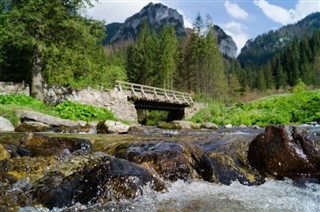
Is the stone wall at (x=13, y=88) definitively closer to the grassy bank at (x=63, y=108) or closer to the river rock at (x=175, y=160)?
the grassy bank at (x=63, y=108)

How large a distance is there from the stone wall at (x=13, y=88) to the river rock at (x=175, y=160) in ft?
48.6

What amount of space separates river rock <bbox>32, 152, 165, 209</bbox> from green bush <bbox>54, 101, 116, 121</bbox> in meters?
12.7

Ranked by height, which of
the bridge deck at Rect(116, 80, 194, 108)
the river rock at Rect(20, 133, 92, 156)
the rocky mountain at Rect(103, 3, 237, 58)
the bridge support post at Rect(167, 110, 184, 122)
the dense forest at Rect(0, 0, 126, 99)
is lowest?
the bridge support post at Rect(167, 110, 184, 122)

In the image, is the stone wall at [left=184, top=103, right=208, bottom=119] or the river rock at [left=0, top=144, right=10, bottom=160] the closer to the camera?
the river rock at [left=0, top=144, right=10, bottom=160]

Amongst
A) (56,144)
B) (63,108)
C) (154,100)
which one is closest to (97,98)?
(63,108)

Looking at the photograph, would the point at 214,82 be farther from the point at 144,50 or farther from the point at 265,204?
the point at 265,204

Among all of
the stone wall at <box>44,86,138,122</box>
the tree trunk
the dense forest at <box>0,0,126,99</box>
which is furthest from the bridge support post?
the tree trunk

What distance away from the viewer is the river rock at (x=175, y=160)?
482 centimetres

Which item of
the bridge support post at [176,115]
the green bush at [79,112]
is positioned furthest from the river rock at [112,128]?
the bridge support post at [176,115]

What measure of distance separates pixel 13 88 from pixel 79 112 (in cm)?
456

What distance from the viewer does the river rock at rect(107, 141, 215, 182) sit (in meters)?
4.82

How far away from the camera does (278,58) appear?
92.8 metres

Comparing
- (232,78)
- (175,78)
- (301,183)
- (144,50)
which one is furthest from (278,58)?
(301,183)

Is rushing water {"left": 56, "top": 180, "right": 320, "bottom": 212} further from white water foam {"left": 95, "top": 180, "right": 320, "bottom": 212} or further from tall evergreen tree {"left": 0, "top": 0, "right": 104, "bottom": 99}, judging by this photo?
tall evergreen tree {"left": 0, "top": 0, "right": 104, "bottom": 99}
